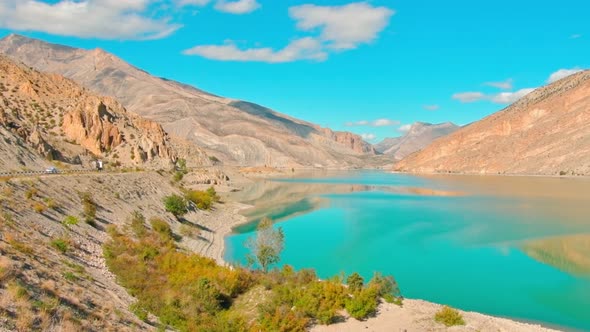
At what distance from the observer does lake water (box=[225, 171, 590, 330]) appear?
2436 centimetres

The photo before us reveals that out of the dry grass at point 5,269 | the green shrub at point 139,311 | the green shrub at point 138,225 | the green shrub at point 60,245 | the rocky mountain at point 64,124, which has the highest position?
the rocky mountain at point 64,124

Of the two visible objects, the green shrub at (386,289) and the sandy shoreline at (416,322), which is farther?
the green shrub at (386,289)

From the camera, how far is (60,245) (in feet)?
62.1

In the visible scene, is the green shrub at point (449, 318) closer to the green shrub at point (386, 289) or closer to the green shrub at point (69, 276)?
the green shrub at point (386, 289)

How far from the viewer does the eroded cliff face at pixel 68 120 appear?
53412 mm

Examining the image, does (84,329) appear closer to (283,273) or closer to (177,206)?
(283,273)

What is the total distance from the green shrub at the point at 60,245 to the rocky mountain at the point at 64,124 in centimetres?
2385

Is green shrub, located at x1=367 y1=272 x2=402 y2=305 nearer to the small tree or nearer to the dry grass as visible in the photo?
the small tree

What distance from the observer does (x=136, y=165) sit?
63.3 meters

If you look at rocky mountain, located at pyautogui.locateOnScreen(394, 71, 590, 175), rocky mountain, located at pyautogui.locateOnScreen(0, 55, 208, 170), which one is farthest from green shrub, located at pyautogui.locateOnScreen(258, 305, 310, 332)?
rocky mountain, located at pyautogui.locateOnScreen(394, 71, 590, 175)

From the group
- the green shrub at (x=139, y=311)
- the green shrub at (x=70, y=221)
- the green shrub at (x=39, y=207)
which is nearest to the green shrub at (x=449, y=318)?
the green shrub at (x=139, y=311)

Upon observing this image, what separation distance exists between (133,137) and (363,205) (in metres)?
35.8

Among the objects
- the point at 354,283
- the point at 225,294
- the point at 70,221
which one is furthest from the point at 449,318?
the point at 70,221

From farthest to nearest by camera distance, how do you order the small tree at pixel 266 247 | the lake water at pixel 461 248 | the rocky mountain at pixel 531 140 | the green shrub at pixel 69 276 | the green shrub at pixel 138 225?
the rocky mountain at pixel 531 140 → the green shrub at pixel 138 225 → the small tree at pixel 266 247 → the lake water at pixel 461 248 → the green shrub at pixel 69 276
